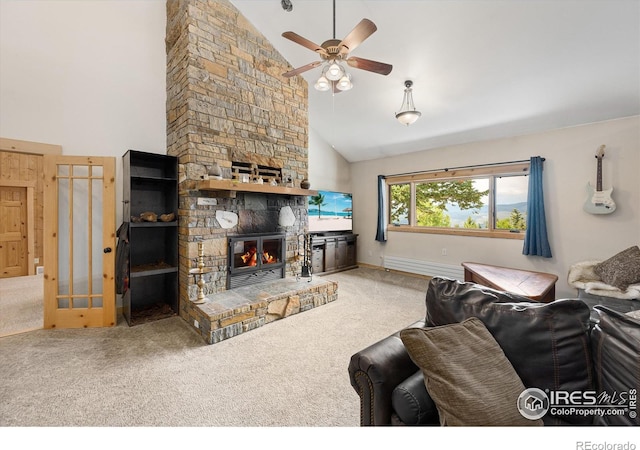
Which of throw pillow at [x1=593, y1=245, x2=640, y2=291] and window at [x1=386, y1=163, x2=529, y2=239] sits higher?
window at [x1=386, y1=163, x2=529, y2=239]

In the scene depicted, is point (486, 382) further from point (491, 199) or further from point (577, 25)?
point (491, 199)

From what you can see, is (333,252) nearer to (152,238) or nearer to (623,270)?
(152,238)

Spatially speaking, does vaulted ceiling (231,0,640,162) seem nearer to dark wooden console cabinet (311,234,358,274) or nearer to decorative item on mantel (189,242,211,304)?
dark wooden console cabinet (311,234,358,274)

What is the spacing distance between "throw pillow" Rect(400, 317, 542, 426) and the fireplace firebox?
8.87ft

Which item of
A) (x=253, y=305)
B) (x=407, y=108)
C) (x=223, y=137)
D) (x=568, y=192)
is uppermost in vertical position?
(x=407, y=108)

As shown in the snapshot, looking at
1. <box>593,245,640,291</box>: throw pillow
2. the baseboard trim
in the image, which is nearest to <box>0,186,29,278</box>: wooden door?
the baseboard trim

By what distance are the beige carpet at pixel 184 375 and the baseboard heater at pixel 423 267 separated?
6.76 ft

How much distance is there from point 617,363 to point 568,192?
374 centimetres

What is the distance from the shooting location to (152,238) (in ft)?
A: 11.3

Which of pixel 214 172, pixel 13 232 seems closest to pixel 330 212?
pixel 214 172

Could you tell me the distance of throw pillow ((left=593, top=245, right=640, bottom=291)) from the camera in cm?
266

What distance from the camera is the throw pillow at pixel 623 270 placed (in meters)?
2.66

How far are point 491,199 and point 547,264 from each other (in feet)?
4.12

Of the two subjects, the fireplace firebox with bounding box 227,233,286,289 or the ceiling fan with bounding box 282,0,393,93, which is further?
the fireplace firebox with bounding box 227,233,286,289
